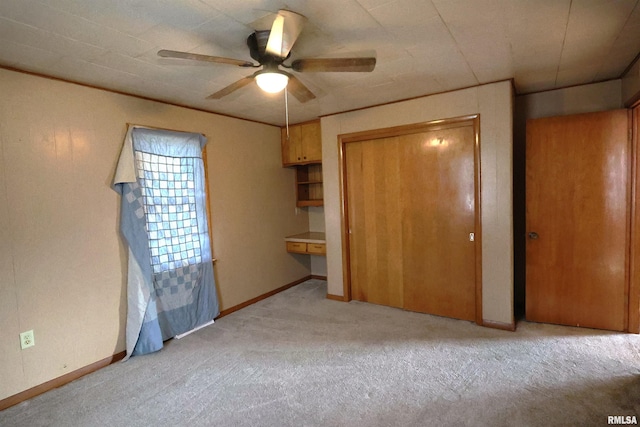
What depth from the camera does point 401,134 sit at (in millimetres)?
3527

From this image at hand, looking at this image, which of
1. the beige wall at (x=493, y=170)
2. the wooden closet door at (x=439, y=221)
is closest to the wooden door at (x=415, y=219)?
the wooden closet door at (x=439, y=221)

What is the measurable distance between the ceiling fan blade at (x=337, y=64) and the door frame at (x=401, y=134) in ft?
5.68

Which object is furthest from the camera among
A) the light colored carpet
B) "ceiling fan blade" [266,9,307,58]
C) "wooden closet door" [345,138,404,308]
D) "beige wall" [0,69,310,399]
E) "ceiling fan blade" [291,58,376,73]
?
"wooden closet door" [345,138,404,308]

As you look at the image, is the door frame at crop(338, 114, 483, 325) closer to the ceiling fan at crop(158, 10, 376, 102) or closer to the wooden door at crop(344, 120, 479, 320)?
the wooden door at crop(344, 120, 479, 320)

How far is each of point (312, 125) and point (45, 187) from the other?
294 cm

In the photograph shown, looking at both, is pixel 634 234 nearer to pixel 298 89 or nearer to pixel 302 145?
pixel 298 89

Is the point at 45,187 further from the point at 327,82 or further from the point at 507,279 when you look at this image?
the point at 507,279

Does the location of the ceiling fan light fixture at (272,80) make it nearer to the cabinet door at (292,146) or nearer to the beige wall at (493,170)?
the beige wall at (493,170)

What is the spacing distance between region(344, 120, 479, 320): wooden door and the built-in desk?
496 millimetres

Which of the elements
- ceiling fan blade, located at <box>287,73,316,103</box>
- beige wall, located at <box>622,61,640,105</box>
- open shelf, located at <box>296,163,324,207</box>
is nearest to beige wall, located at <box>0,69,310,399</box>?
ceiling fan blade, located at <box>287,73,316,103</box>

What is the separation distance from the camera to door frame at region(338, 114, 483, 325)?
3.13 metres

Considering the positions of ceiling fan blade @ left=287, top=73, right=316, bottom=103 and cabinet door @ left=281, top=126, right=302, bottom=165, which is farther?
cabinet door @ left=281, top=126, right=302, bottom=165

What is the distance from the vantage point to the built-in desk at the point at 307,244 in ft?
14.3

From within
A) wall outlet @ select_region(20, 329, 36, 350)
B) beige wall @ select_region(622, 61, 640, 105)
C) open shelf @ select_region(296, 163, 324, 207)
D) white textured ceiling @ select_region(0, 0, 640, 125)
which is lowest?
wall outlet @ select_region(20, 329, 36, 350)
